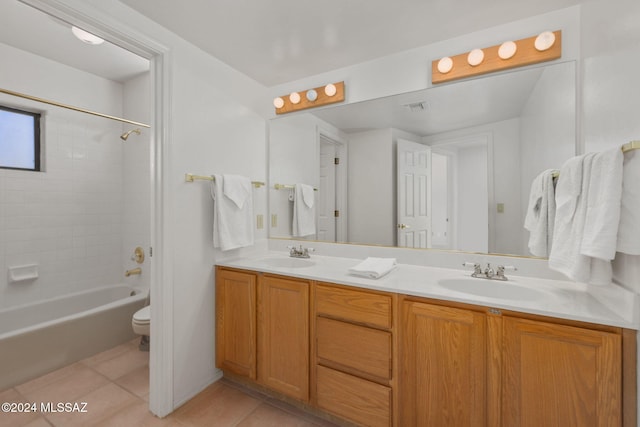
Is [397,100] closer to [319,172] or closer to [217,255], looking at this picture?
[319,172]

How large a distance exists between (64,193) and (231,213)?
1.86m

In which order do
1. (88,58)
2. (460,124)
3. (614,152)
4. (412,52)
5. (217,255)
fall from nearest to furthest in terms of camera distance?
(614,152)
(460,124)
(412,52)
(217,255)
(88,58)

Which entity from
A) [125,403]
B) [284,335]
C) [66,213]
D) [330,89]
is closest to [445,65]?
[330,89]

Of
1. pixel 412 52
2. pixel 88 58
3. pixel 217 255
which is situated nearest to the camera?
pixel 412 52

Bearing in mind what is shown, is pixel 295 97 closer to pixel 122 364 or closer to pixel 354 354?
pixel 354 354

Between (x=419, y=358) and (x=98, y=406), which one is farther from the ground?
(x=419, y=358)

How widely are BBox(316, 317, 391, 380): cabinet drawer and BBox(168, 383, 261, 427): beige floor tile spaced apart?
639mm

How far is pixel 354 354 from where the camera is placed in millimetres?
1399

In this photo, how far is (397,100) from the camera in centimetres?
186

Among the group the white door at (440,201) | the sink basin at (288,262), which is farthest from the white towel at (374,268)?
the sink basin at (288,262)

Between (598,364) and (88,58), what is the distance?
378 centimetres

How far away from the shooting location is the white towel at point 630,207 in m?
0.87

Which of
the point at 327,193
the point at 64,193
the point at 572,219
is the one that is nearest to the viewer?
the point at 572,219

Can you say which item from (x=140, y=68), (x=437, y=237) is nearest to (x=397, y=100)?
(x=437, y=237)
